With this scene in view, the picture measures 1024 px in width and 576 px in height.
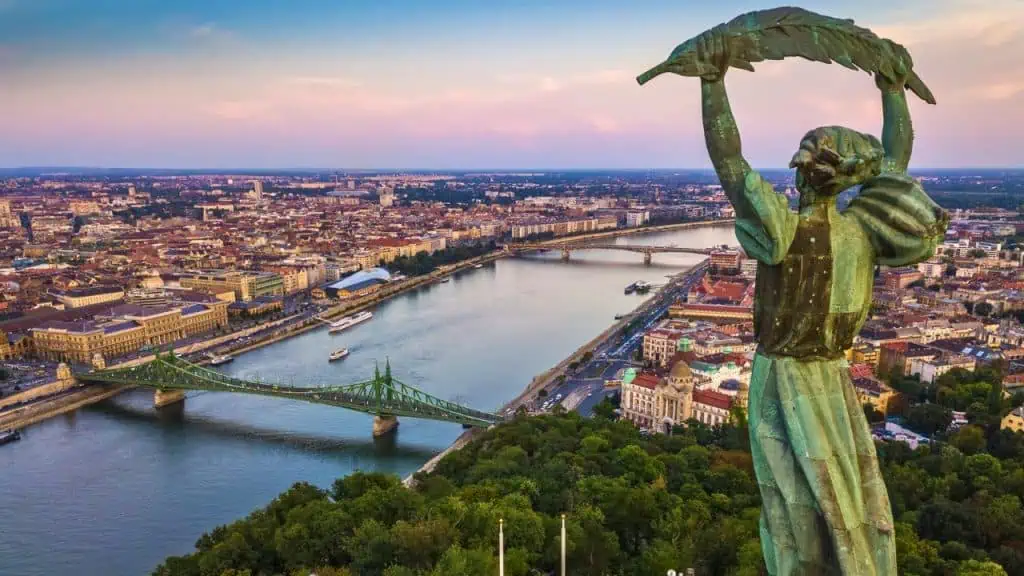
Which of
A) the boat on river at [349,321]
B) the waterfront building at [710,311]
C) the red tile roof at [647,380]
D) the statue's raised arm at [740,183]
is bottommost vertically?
the boat on river at [349,321]

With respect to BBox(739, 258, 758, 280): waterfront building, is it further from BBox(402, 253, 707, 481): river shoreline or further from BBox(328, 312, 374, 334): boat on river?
BBox(328, 312, 374, 334): boat on river

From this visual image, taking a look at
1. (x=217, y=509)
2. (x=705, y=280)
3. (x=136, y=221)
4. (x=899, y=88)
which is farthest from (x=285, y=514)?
(x=136, y=221)

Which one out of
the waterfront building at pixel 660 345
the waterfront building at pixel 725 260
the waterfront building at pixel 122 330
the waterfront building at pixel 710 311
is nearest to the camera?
the waterfront building at pixel 660 345

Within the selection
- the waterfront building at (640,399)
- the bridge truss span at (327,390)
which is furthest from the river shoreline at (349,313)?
the waterfront building at (640,399)

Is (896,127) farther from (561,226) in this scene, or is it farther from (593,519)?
(561,226)

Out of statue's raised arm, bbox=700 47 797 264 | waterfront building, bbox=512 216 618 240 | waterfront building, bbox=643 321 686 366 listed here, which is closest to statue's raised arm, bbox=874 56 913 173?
statue's raised arm, bbox=700 47 797 264

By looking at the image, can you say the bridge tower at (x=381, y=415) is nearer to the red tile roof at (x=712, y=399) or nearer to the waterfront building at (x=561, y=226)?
the red tile roof at (x=712, y=399)
